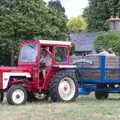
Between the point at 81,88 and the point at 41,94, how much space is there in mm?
1642

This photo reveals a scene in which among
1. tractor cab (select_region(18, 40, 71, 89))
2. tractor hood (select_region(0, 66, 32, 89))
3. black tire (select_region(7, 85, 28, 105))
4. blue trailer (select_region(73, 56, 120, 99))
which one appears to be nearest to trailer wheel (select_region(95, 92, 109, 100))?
blue trailer (select_region(73, 56, 120, 99))

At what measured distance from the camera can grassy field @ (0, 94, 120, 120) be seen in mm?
12812

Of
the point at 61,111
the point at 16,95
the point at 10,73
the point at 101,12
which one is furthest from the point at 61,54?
the point at 101,12

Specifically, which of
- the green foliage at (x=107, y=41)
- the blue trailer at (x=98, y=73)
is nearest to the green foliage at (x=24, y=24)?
the green foliage at (x=107, y=41)

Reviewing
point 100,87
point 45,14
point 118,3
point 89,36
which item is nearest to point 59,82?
point 100,87

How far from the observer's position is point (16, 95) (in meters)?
16.5

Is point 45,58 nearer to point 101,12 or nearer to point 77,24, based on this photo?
point 101,12

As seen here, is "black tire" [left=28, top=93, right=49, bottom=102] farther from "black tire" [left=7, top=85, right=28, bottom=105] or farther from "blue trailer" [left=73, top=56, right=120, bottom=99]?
"blue trailer" [left=73, top=56, right=120, bottom=99]

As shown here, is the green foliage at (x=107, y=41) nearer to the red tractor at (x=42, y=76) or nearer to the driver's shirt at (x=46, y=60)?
the red tractor at (x=42, y=76)

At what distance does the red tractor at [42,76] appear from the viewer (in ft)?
55.1

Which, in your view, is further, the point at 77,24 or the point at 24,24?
the point at 77,24

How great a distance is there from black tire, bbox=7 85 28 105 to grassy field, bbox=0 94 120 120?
→ 0.69 ft

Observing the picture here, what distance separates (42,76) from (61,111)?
3.31m

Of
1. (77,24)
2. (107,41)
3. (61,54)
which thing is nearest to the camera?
(61,54)
